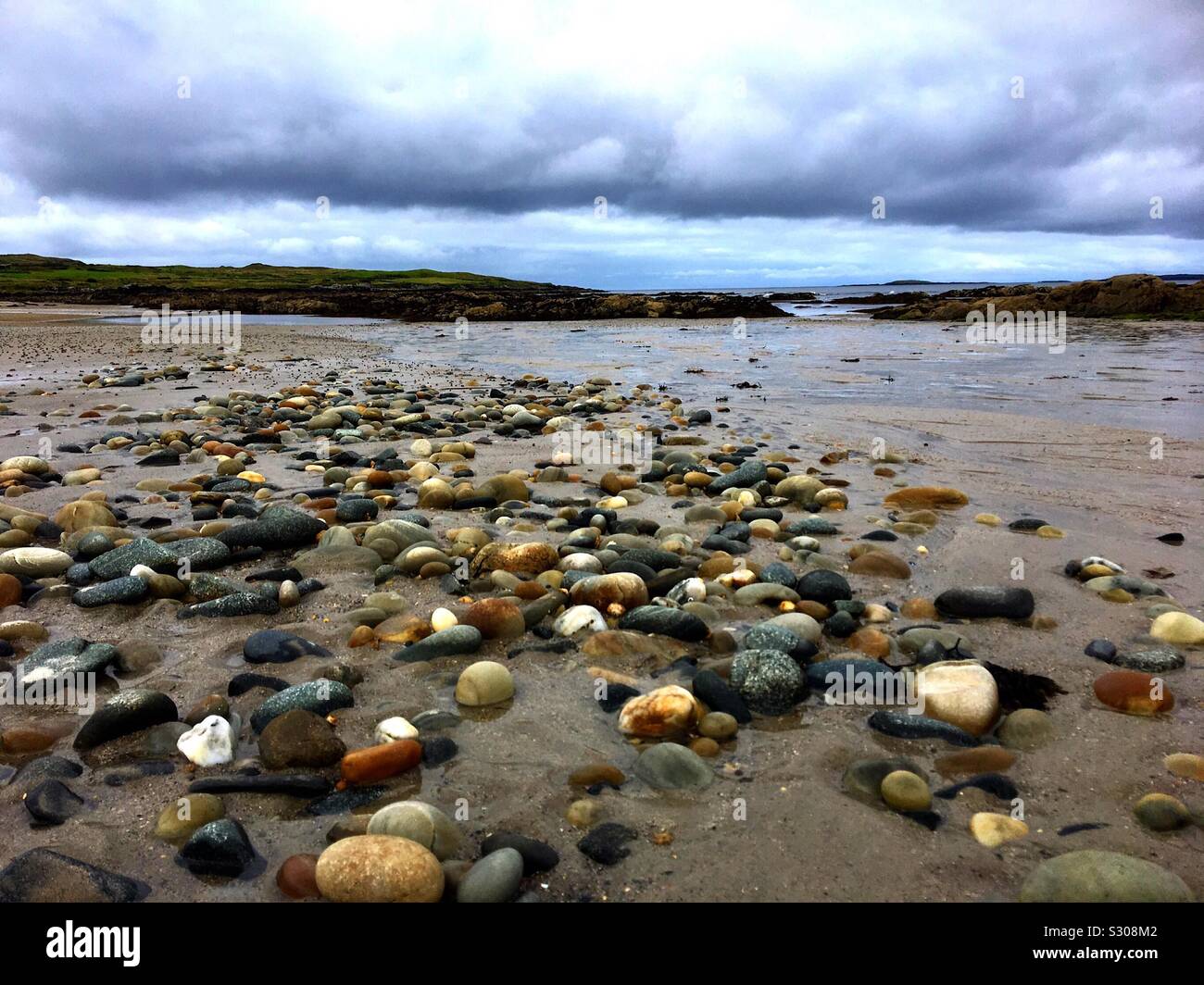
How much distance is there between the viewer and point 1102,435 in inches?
345

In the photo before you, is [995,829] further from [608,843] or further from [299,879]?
[299,879]

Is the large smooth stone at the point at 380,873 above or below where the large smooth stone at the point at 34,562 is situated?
below

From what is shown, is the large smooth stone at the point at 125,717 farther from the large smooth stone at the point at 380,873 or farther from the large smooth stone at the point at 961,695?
the large smooth stone at the point at 961,695

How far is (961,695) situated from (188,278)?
86074 millimetres

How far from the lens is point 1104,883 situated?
200 centimetres

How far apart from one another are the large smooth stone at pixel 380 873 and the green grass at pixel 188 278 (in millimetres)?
63197

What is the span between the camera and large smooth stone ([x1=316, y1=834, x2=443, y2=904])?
1.99m

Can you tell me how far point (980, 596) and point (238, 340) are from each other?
23999 mm

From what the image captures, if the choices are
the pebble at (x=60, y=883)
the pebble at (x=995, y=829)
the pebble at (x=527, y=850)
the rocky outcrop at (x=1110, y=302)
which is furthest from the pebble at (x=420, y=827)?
the rocky outcrop at (x=1110, y=302)

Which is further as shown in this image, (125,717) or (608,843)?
(125,717)

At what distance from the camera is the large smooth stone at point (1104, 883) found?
1.98m

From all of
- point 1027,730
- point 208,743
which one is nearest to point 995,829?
point 1027,730

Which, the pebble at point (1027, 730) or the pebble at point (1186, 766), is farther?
the pebble at point (1027, 730)
